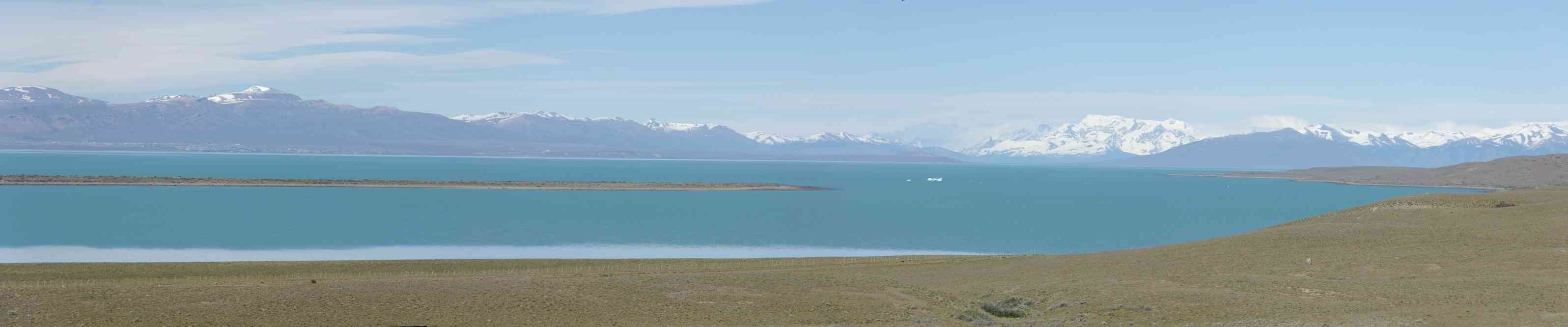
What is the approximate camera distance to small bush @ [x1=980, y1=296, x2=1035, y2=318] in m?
41.2

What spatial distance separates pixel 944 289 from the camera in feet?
160

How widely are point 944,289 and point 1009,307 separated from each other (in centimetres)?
656

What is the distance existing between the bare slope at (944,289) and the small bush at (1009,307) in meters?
0.31

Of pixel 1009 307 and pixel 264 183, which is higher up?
pixel 1009 307

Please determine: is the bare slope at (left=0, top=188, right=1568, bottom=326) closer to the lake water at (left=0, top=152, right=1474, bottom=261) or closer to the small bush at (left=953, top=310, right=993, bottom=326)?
the small bush at (left=953, top=310, right=993, bottom=326)

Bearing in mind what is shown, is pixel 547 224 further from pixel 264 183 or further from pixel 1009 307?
pixel 264 183

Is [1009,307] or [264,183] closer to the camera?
[1009,307]

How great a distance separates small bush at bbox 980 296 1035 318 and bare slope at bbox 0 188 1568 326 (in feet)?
1.00

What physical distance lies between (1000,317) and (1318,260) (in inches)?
694

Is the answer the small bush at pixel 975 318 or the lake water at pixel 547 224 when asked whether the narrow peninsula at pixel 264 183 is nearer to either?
the lake water at pixel 547 224

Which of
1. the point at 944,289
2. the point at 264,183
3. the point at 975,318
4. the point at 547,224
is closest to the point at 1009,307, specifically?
the point at 975,318

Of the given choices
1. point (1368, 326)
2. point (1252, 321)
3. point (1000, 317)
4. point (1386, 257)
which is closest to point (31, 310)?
point (1000, 317)

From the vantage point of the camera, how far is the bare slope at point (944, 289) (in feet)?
119

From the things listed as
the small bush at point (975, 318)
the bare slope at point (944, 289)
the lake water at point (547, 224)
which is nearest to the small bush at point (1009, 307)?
the bare slope at point (944, 289)
